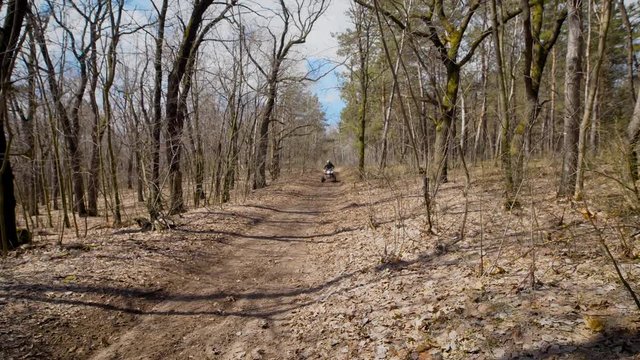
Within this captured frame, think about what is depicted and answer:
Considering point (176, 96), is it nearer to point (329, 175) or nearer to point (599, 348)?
point (599, 348)

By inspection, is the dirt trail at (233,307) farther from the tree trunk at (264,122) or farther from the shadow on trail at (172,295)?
the tree trunk at (264,122)

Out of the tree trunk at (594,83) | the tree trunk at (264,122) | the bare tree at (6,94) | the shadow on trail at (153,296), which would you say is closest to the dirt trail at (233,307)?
the shadow on trail at (153,296)

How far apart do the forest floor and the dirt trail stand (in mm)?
27

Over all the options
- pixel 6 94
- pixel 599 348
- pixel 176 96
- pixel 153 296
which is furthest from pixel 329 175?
pixel 599 348

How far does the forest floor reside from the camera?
3459 mm

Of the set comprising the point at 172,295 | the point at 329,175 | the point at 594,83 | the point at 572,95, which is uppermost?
the point at 572,95

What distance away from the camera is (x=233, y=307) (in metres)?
5.44

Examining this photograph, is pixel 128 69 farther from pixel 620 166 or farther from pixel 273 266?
pixel 620 166

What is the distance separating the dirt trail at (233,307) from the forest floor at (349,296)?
27mm

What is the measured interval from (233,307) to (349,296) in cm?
181

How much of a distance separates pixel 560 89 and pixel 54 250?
29.5 meters

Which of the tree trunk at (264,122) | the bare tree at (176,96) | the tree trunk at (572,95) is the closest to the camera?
the tree trunk at (572,95)

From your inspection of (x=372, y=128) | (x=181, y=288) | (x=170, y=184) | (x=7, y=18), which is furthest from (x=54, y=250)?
(x=372, y=128)

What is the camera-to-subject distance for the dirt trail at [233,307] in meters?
4.31
